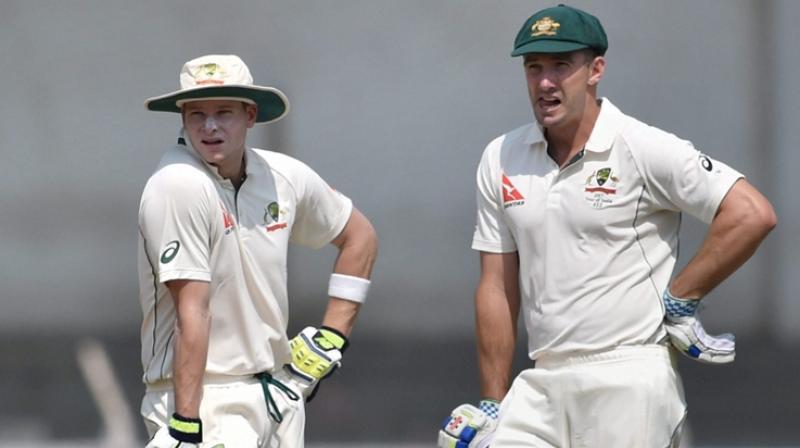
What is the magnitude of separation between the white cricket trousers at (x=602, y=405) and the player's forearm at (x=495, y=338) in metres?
0.12

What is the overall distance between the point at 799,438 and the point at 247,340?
8.51 ft

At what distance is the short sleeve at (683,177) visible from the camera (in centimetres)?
479

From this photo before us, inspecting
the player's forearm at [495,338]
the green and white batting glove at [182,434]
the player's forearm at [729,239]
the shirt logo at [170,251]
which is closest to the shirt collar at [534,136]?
the player's forearm at [495,338]

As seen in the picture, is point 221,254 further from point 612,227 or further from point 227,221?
point 612,227

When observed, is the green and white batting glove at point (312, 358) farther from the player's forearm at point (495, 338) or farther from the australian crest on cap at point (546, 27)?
the australian crest on cap at point (546, 27)

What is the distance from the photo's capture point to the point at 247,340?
4.91 m

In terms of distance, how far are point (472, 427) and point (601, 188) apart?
733mm

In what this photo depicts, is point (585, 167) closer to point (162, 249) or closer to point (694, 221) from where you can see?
point (162, 249)

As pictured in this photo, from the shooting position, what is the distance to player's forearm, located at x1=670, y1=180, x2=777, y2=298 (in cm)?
477

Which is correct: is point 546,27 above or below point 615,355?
above

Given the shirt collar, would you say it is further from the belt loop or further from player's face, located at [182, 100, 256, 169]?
the belt loop

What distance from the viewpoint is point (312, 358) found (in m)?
5.20

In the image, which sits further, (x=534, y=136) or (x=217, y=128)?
(x=534, y=136)

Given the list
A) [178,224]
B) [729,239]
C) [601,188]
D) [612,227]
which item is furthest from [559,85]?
[178,224]
